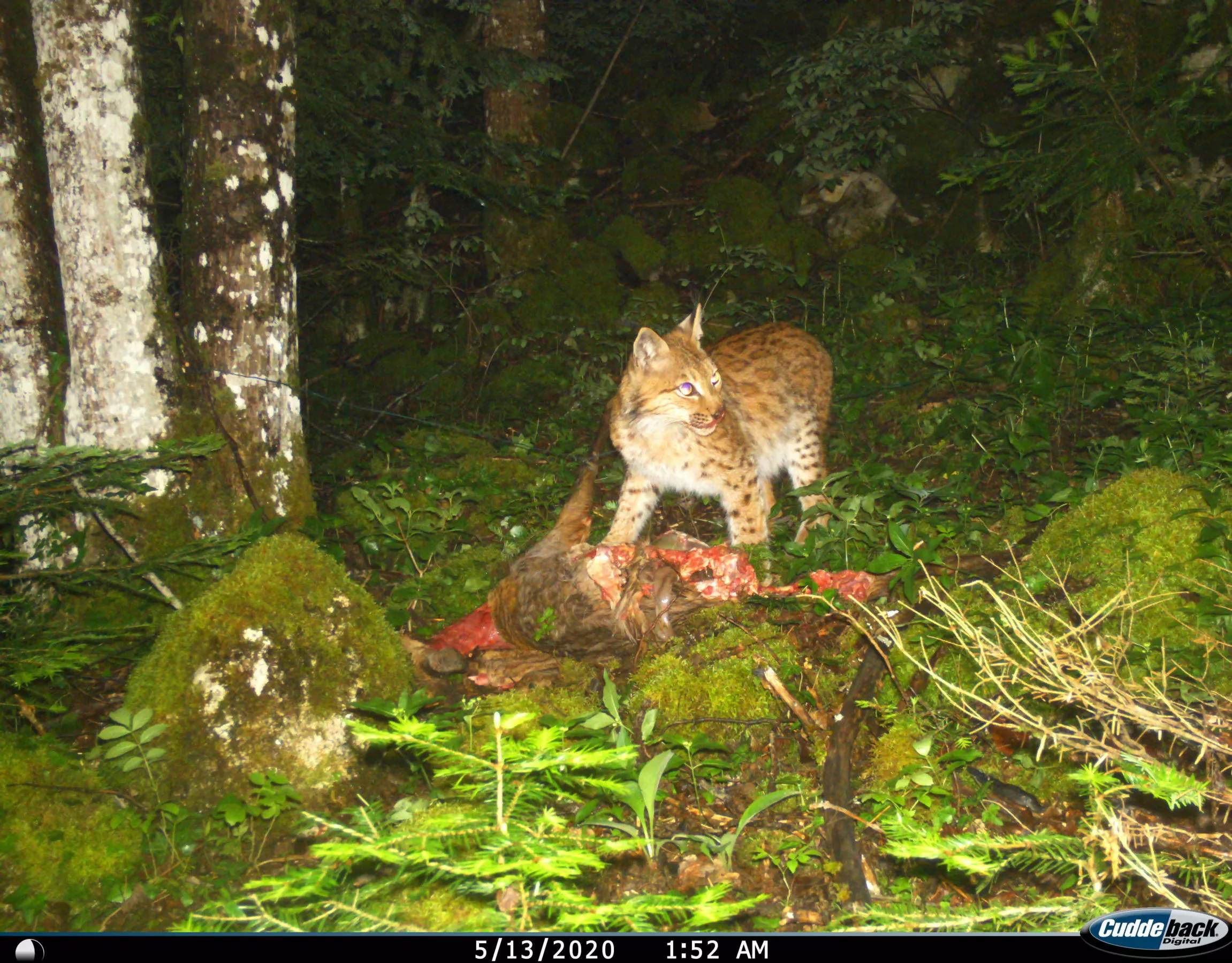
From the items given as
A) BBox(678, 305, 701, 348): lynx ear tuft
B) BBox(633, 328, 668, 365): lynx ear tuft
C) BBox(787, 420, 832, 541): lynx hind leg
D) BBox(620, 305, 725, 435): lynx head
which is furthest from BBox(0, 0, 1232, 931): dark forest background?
BBox(678, 305, 701, 348): lynx ear tuft

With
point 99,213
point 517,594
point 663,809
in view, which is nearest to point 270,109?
point 99,213

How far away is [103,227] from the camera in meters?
4.16

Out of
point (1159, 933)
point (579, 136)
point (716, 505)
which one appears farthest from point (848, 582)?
point (579, 136)

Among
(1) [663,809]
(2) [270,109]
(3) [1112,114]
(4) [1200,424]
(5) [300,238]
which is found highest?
(2) [270,109]

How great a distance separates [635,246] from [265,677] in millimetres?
7370

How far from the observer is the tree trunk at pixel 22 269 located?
14.1ft

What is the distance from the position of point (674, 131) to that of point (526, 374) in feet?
16.7

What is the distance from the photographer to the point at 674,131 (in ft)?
37.7

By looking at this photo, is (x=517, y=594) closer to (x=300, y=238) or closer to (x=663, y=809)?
(x=663, y=809)

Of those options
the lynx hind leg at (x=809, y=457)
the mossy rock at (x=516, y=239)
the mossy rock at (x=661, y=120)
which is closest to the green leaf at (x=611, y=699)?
the lynx hind leg at (x=809, y=457)

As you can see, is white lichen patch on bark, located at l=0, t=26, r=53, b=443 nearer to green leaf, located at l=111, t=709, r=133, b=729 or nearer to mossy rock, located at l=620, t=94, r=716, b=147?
green leaf, located at l=111, t=709, r=133, b=729

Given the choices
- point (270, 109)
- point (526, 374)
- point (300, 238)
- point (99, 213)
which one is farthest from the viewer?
point (526, 374)

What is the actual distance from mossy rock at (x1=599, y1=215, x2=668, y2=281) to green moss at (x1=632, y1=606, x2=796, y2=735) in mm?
6350

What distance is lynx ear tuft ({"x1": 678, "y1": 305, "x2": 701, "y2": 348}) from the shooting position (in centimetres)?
592
